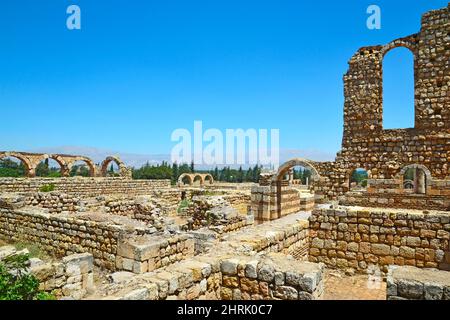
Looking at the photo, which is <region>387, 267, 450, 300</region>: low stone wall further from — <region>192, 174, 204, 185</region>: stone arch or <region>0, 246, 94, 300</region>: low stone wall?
<region>192, 174, 204, 185</region>: stone arch

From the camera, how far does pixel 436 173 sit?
12.6 meters

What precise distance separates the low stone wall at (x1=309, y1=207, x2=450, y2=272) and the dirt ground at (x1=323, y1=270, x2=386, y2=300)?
26cm

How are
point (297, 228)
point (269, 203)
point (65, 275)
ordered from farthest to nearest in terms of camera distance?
point (269, 203) → point (297, 228) → point (65, 275)

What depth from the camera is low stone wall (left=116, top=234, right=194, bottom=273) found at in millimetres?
5637

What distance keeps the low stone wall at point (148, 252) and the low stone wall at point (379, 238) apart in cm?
313

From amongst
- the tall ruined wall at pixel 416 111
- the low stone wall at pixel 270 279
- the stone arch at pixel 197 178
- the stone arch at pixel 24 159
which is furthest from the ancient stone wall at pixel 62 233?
the stone arch at pixel 197 178

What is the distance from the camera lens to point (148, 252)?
5648 mm

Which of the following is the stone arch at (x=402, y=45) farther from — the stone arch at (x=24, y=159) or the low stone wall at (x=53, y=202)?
the stone arch at (x=24, y=159)

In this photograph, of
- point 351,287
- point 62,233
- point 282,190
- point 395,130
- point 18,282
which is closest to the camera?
point 18,282

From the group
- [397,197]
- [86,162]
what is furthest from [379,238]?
[86,162]

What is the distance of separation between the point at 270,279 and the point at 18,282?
3256 mm

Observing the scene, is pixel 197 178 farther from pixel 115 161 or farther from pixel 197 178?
pixel 115 161
